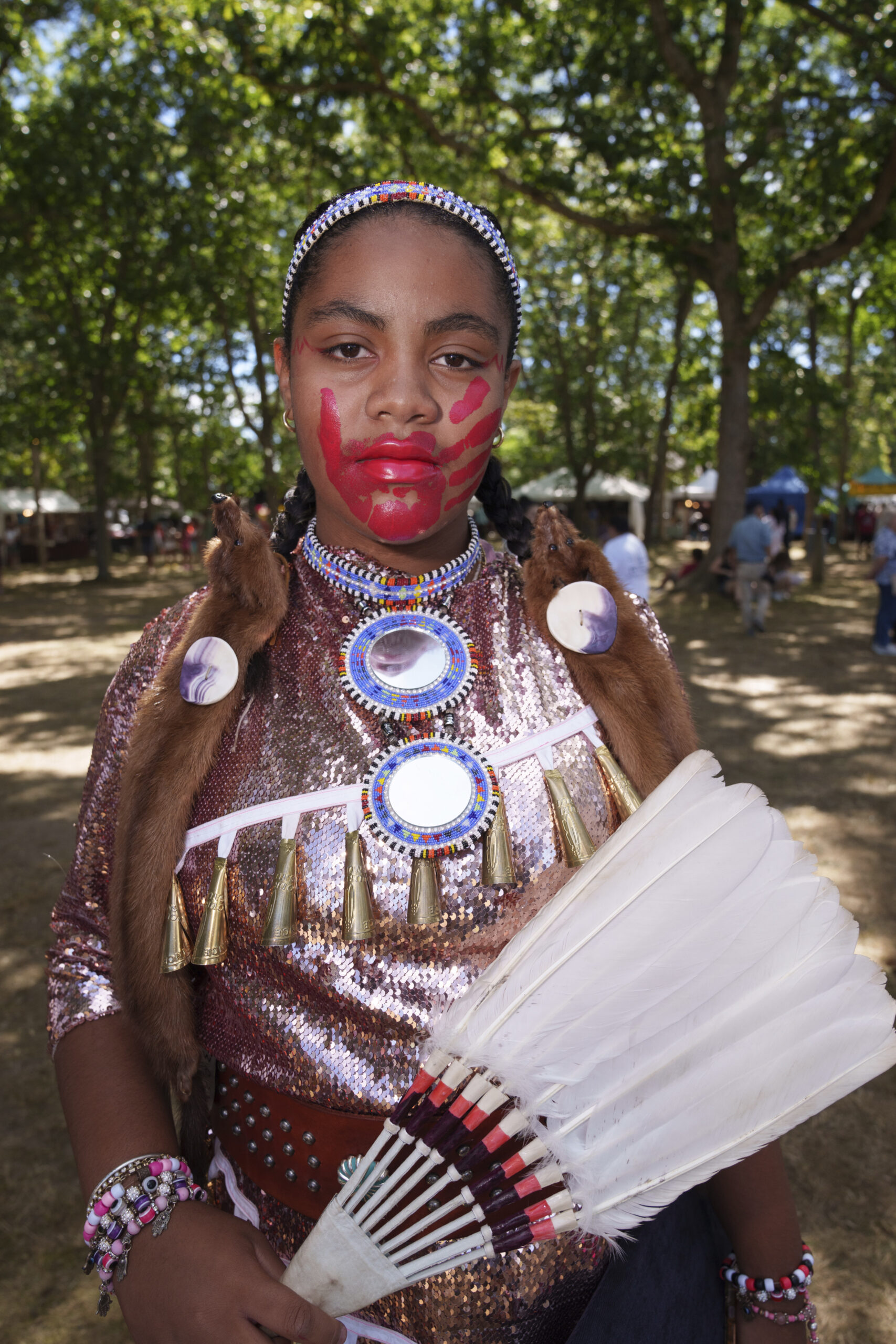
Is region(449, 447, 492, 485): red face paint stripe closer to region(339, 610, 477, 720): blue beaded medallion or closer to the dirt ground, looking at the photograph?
region(339, 610, 477, 720): blue beaded medallion

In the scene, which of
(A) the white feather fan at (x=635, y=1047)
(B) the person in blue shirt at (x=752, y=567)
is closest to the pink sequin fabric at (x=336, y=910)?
(A) the white feather fan at (x=635, y=1047)

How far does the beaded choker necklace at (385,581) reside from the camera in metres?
1.57

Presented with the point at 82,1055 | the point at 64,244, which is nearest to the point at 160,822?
the point at 82,1055

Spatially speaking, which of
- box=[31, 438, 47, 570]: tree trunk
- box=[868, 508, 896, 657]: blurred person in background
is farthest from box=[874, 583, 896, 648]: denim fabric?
box=[31, 438, 47, 570]: tree trunk

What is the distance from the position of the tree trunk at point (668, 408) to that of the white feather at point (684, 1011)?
732 inches

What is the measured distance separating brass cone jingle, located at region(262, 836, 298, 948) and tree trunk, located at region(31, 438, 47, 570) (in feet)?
79.5

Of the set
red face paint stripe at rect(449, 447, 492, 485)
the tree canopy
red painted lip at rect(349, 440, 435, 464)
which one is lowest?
red face paint stripe at rect(449, 447, 492, 485)

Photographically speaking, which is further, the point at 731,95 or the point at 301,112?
the point at 731,95

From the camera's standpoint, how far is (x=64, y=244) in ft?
65.3

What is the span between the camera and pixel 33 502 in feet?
112

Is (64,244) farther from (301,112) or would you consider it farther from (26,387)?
(301,112)

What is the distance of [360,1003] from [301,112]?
1515 cm

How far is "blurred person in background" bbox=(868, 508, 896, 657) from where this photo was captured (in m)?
11.3

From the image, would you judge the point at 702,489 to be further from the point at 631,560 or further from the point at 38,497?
the point at 631,560
